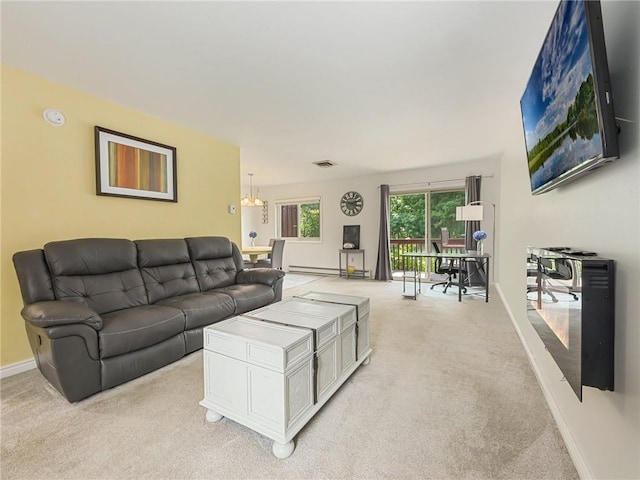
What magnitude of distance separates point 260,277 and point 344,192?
384cm

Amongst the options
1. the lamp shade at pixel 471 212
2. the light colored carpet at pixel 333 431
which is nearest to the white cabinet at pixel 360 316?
the light colored carpet at pixel 333 431

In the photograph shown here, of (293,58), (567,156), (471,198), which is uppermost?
(293,58)

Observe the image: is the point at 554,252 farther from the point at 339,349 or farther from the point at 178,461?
the point at 178,461

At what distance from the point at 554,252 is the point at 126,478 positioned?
7.05ft

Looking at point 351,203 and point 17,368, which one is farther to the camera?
point 351,203

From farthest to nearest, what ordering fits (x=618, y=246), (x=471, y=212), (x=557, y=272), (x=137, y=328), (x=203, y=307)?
(x=471, y=212) < (x=203, y=307) < (x=137, y=328) < (x=557, y=272) < (x=618, y=246)

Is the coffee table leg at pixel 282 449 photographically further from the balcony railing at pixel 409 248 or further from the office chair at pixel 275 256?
the balcony railing at pixel 409 248

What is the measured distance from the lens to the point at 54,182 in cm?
237

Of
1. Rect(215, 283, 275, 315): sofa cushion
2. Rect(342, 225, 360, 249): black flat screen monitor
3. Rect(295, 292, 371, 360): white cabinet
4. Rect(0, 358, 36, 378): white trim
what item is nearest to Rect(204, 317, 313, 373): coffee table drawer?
Rect(295, 292, 371, 360): white cabinet

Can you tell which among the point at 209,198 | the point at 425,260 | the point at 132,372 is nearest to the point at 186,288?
the point at 132,372

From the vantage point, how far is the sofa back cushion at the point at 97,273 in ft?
6.90

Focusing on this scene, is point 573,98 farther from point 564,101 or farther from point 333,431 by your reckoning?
point 333,431

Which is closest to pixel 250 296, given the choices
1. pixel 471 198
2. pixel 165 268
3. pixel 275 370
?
pixel 165 268

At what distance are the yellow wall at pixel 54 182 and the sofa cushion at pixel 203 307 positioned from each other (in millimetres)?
992
